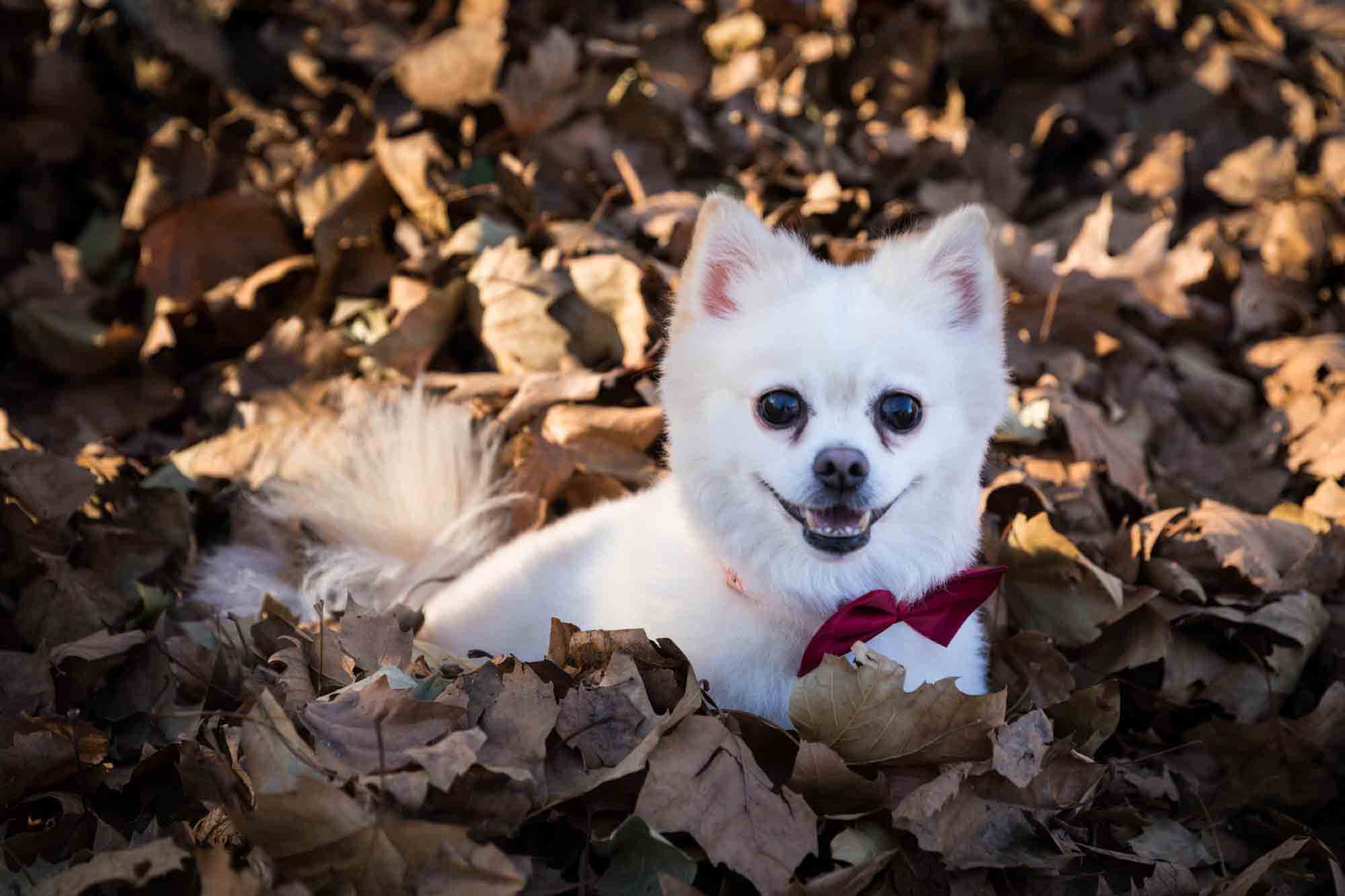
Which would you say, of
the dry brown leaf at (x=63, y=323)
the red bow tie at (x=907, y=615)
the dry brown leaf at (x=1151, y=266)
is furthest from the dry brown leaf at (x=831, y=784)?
→ the dry brown leaf at (x=63, y=323)

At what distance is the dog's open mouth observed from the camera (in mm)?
1812

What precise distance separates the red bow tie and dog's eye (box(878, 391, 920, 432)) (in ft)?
0.97

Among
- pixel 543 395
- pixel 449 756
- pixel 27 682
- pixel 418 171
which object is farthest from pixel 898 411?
pixel 418 171

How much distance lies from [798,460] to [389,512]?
4.19 ft

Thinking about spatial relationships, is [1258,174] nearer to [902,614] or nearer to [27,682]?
[902,614]

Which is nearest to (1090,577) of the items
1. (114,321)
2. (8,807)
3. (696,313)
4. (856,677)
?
(856,677)

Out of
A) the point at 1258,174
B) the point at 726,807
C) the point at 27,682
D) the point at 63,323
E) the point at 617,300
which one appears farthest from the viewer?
the point at 1258,174

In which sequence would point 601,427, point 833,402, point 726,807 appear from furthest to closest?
A: point 601,427 → point 833,402 → point 726,807

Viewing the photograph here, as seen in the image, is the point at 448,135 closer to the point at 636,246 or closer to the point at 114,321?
the point at 636,246

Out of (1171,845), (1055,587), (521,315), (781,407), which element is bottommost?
(1171,845)

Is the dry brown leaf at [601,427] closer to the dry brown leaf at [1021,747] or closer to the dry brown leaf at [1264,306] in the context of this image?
the dry brown leaf at [1021,747]

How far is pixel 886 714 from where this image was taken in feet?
5.80

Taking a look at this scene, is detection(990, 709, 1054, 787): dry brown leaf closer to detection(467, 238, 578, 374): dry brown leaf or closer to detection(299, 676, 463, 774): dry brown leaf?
detection(299, 676, 463, 774): dry brown leaf

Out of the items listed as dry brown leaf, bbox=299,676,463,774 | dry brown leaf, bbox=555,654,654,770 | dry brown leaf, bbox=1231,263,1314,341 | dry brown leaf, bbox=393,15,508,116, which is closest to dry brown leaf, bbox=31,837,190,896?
dry brown leaf, bbox=299,676,463,774
